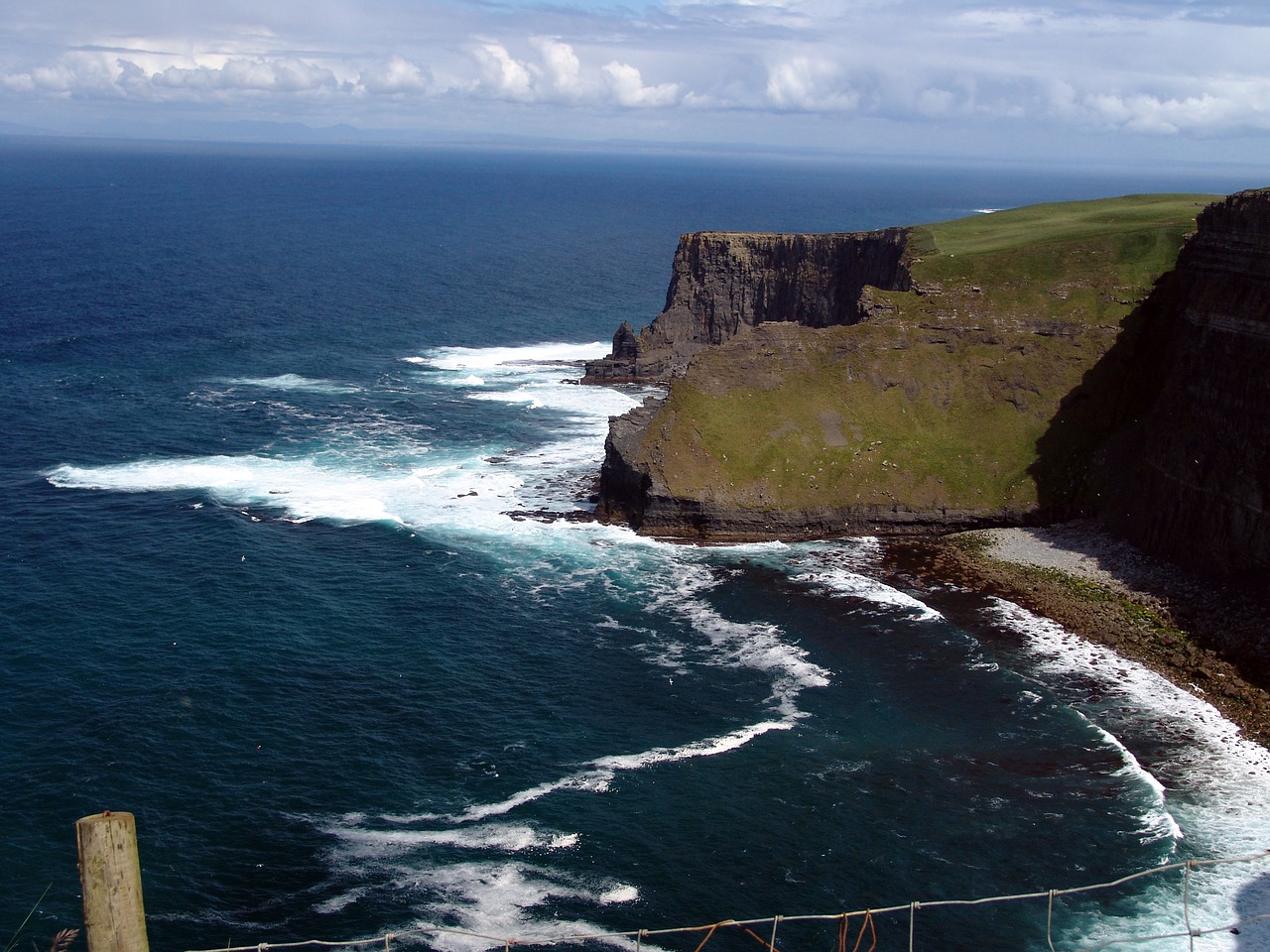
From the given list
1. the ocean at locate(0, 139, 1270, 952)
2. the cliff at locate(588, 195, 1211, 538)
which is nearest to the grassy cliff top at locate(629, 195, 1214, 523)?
the cliff at locate(588, 195, 1211, 538)

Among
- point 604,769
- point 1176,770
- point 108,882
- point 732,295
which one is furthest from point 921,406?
point 108,882

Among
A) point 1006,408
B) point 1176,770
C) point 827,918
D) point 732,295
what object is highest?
point 732,295

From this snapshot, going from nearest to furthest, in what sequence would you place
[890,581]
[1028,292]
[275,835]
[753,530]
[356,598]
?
[275,835] → [356,598] → [890,581] → [753,530] → [1028,292]

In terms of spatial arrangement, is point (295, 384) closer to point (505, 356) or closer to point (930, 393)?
point (505, 356)

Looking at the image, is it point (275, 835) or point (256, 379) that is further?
point (256, 379)

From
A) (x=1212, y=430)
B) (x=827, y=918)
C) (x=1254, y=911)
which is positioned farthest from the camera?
(x=1212, y=430)

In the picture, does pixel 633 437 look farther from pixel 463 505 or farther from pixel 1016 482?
pixel 1016 482

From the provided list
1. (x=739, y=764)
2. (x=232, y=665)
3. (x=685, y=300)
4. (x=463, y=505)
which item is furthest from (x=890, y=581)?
(x=685, y=300)
